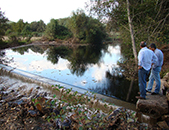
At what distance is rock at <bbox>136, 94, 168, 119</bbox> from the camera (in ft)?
11.9

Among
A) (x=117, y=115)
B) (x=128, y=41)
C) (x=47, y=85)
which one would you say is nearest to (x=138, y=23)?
(x=128, y=41)

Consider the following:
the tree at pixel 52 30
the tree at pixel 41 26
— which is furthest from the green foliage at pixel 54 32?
the tree at pixel 41 26

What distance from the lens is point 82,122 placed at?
2908mm

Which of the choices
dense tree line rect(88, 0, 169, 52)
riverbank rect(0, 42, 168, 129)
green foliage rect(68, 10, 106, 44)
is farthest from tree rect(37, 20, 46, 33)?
riverbank rect(0, 42, 168, 129)

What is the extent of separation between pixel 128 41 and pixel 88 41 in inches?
1011

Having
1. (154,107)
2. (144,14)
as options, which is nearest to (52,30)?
(144,14)

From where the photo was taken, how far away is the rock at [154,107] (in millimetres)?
3635

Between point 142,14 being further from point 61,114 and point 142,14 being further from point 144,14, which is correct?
point 61,114

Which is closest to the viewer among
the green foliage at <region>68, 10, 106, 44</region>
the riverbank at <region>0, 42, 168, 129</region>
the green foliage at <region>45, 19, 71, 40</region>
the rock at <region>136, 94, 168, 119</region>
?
the riverbank at <region>0, 42, 168, 129</region>

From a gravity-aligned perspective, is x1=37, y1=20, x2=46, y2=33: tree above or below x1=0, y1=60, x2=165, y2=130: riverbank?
above

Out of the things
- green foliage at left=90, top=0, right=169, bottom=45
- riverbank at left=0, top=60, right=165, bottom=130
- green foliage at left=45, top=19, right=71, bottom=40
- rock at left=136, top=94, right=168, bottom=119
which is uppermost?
green foliage at left=45, top=19, right=71, bottom=40

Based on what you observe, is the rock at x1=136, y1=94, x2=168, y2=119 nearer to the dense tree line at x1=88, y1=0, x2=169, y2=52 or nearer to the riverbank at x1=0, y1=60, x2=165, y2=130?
A: the riverbank at x1=0, y1=60, x2=165, y2=130

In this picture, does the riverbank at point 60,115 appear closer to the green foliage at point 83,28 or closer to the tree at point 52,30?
the green foliage at point 83,28

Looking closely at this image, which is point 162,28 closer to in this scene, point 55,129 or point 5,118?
point 55,129
